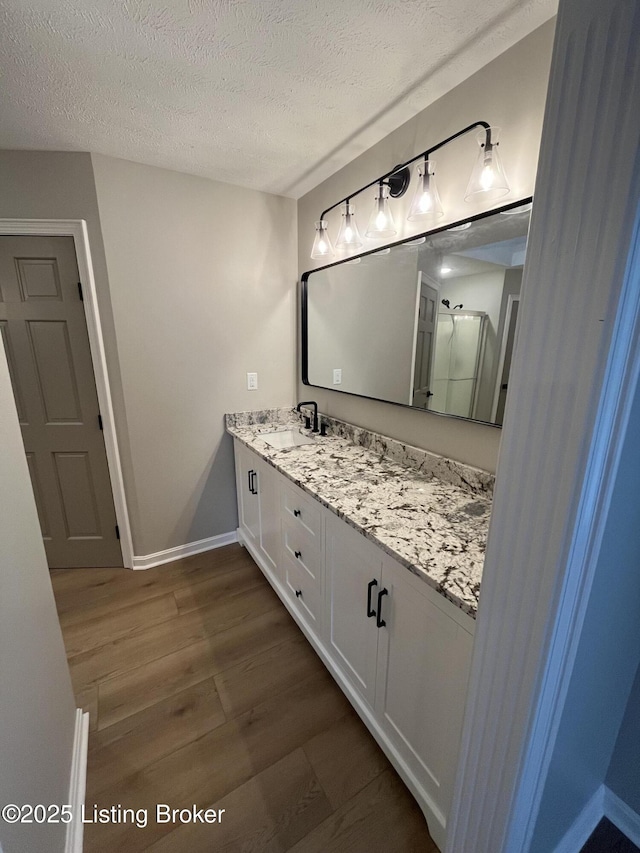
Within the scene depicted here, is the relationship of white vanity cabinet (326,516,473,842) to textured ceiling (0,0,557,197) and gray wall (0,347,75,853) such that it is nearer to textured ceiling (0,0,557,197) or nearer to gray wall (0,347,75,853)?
gray wall (0,347,75,853)

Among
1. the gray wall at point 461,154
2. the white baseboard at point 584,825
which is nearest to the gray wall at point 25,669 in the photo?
the white baseboard at point 584,825

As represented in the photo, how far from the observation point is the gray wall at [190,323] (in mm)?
1949

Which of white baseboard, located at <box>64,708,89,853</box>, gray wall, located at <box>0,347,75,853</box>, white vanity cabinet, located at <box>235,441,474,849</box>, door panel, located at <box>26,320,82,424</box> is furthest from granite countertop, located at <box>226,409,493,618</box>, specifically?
white baseboard, located at <box>64,708,89,853</box>

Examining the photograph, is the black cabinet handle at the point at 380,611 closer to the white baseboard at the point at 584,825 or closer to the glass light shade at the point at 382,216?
the white baseboard at the point at 584,825

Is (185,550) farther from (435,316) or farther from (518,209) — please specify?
(518,209)

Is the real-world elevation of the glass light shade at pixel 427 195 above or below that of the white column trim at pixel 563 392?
above

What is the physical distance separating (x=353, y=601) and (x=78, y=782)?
1071mm

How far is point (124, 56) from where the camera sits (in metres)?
1.18

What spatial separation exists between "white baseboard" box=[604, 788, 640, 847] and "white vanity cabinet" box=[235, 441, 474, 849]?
0.56 m

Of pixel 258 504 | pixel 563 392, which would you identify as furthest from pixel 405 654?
pixel 258 504

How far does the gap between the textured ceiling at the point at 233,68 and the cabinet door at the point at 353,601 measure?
1599mm

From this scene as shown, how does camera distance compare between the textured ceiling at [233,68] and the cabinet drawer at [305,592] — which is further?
the cabinet drawer at [305,592]

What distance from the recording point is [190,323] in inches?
85.4

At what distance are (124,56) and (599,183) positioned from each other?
1.55 m
